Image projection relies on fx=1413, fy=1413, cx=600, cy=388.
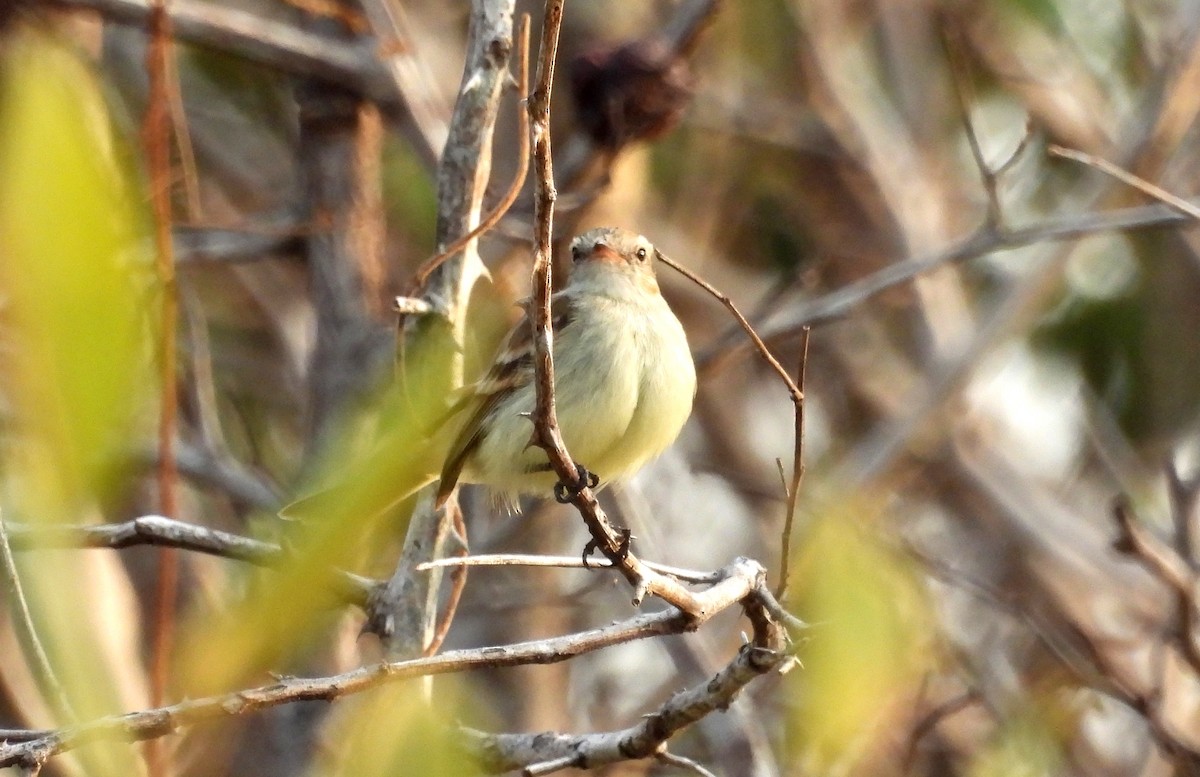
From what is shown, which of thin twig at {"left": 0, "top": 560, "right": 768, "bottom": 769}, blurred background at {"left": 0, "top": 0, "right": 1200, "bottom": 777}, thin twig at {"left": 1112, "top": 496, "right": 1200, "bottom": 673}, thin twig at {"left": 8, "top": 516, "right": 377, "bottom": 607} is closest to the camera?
thin twig at {"left": 0, "top": 560, "right": 768, "bottom": 769}

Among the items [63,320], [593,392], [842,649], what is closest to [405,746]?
[842,649]

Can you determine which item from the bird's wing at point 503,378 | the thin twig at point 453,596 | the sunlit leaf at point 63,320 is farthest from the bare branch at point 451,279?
the sunlit leaf at point 63,320

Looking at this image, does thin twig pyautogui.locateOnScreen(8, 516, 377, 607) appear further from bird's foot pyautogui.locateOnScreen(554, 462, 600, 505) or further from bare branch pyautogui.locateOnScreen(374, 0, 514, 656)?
bird's foot pyautogui.locateOnScreen(554, 462, 600, 505)

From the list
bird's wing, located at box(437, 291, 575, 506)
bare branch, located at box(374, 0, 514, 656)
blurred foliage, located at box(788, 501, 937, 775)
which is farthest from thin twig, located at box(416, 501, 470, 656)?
blurred foliage, located at box(788, 501, 937, 775)

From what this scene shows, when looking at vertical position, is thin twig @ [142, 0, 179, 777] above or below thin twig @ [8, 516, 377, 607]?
above

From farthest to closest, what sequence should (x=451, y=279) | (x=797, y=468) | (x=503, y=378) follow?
(x=503, y=378) → (x=451, y=279) → (x=797, y=468)

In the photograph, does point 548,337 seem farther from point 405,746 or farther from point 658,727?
point 658,727
